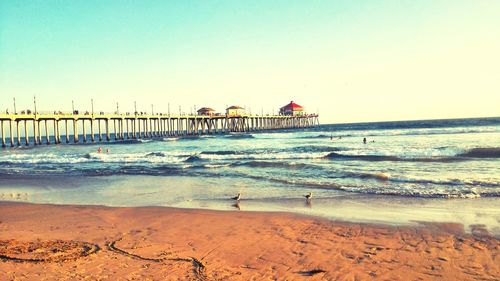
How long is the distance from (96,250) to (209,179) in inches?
398

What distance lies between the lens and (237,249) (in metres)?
6.52

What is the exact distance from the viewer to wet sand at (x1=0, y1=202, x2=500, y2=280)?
5305 millimetres

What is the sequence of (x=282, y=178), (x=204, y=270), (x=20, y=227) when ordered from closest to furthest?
(x=204, y=270) → (x=20, y=227) → (x=282, y=178)

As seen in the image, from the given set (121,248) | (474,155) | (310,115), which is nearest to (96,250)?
(121,248)

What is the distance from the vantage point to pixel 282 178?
1591 centimetres

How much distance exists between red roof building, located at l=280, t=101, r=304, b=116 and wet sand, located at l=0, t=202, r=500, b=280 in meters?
98.9

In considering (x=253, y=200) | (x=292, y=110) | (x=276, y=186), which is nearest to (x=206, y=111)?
Result: (x=292, y=110)

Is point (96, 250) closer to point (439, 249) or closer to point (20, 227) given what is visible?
point (20, 227)

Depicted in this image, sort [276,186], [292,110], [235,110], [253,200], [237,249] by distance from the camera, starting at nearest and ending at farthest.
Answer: [237,249], [253,200], [276,186], [235,110], [292,110]

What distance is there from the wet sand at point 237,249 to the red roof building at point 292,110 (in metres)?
98.9

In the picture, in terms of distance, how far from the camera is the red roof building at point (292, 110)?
107062 millimetres

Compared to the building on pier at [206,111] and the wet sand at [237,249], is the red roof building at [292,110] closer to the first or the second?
the building on pier at [206,111]

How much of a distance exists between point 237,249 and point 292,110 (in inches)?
4004

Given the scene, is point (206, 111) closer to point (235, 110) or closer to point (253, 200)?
point (235, 110)
